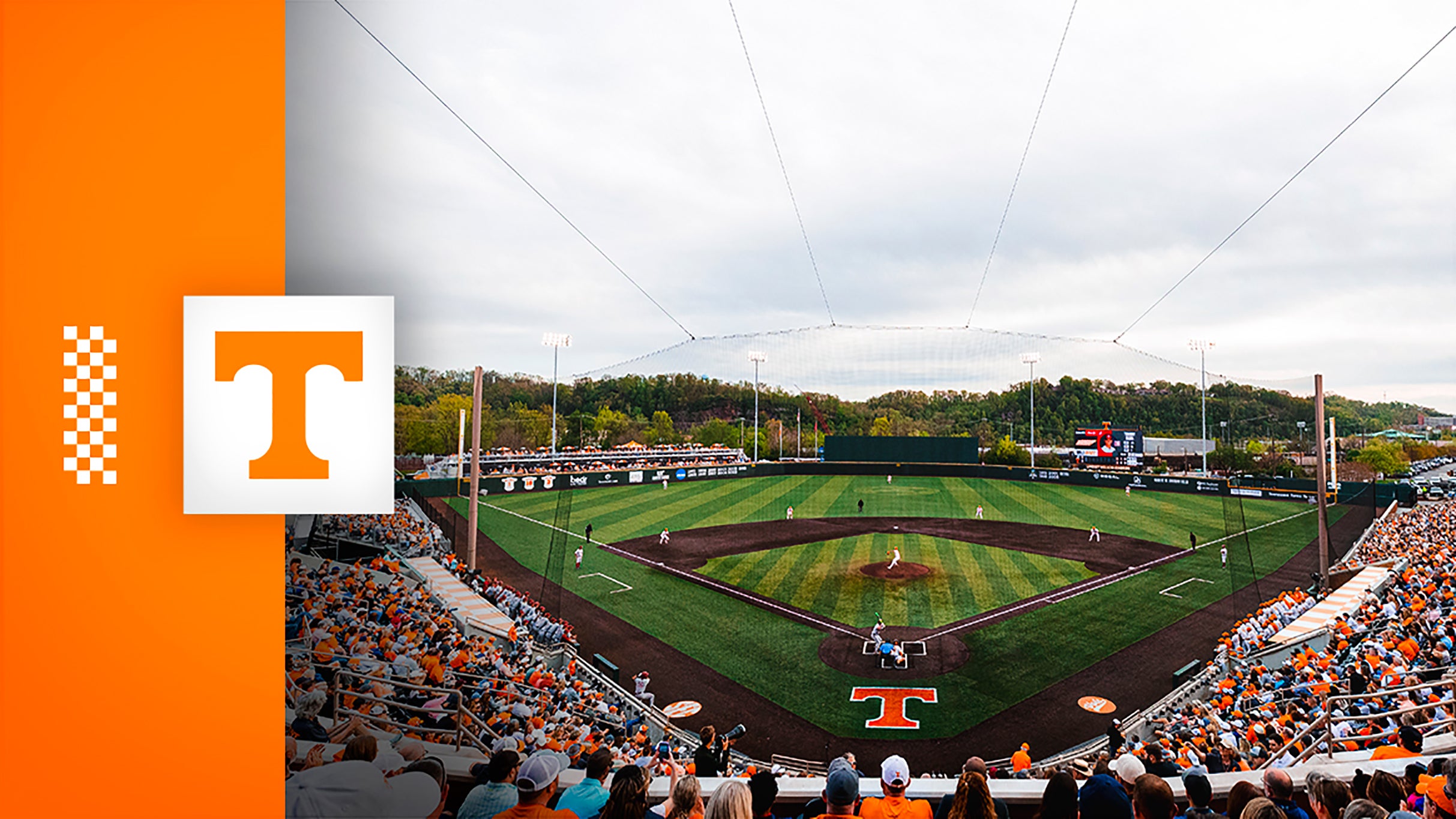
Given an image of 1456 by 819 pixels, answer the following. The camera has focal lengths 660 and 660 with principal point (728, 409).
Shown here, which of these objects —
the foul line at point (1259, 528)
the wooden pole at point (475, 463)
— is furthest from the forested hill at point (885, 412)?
the wooden pole at point (475, 463)

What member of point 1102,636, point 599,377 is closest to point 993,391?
point 599,377

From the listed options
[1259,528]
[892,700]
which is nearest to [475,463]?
[892,700]

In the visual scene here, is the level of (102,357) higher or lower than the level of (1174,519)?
higher

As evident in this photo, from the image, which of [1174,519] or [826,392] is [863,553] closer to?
[1174,519]

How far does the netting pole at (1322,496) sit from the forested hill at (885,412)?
3716cm

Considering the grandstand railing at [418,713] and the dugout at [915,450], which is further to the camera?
the dugout at [915,450]

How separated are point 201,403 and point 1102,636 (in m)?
15.0

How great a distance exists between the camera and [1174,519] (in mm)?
28625

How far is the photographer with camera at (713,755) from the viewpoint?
6.41 m

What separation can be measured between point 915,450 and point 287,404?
4326 cm

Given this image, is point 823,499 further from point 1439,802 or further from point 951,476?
point 1439,802

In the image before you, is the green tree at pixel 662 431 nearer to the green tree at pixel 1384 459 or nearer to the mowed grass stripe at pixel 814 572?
the mowed grass stripe at pixel 814 572

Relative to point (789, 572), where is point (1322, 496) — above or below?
above

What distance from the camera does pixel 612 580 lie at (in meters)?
17.8
